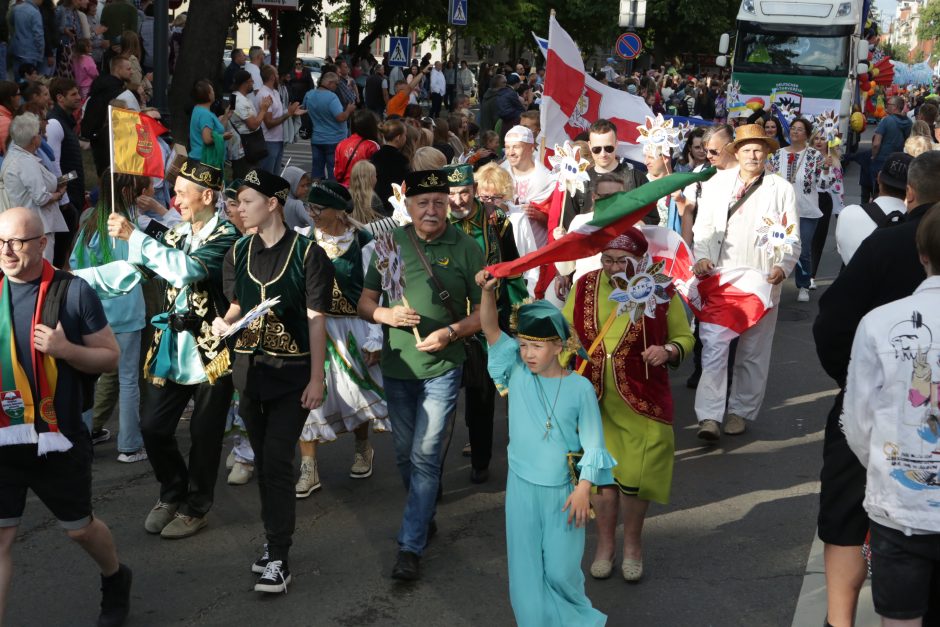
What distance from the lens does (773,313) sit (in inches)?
324

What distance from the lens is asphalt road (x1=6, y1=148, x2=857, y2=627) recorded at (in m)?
5.31

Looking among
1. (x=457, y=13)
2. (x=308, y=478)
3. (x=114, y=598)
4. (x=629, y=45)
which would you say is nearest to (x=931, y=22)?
(x=629, y=45)

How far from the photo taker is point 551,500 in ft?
15.2

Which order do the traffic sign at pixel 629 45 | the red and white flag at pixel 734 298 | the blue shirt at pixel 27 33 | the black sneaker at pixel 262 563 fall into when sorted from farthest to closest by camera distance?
the traffic sign at pixel 629 45, the blue shirt at pixel 27 33, the red and white flag at pixel 734 298, the black sneaker at pixel 262 563

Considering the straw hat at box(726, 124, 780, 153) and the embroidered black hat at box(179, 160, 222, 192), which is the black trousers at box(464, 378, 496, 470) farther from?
the straw hat at box(726, 124, 780, 153)

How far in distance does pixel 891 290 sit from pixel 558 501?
1497 millimetres

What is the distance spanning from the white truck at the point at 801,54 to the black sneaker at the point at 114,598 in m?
21.5

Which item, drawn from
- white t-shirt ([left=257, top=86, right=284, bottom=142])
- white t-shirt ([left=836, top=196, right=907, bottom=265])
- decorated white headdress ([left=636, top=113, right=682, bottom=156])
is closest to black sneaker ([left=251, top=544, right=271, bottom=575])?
white t-shirt ([left=836, top=196, right=907, bottom=265])

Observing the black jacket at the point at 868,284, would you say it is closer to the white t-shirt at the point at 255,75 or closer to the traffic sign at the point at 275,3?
the white t-shirt at the point at 255,75

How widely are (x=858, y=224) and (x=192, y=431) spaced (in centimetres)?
341

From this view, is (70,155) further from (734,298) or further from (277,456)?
(277,456)

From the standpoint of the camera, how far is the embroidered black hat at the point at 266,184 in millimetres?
5438

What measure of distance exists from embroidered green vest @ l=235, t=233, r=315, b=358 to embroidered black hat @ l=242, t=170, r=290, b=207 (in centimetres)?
21

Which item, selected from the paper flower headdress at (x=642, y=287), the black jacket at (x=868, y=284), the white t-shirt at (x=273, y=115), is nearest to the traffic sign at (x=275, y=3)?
the white t-shirt at (x=273, y=115)
